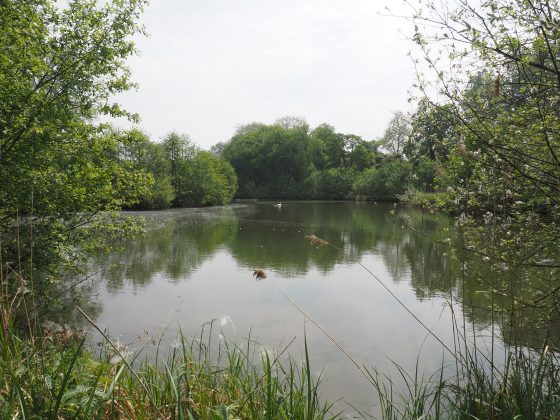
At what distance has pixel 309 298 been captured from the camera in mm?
10938

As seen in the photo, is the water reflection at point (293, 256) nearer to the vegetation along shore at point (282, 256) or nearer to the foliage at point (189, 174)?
the vegetation along shore at point (282, 256)

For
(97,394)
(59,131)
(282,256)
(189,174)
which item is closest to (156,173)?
(189,174)

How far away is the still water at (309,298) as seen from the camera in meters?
7.05

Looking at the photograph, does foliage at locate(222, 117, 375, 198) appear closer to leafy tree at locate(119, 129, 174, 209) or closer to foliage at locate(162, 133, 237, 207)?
foliage at locate(162, 133, 237, 207)

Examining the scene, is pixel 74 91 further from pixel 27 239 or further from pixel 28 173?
pixel 27 239

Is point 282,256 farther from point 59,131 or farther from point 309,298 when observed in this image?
point 59,131

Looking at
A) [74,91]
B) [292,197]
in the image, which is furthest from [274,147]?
[74,91]

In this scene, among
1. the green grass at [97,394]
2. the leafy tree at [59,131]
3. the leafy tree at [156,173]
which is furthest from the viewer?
the leafy tree at [156,173]

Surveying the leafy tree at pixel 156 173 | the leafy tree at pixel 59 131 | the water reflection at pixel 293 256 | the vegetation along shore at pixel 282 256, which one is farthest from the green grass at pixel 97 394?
the leafy tree at pixel 156 173

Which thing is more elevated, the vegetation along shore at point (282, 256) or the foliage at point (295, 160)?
the foliage at point (295, 160)

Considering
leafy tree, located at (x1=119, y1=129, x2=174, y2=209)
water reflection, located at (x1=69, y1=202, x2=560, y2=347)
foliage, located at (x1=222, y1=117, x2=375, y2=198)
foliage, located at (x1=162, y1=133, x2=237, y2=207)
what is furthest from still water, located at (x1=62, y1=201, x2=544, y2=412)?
foliage, located at (x1=222, y1=117, x2=375, y2=198)

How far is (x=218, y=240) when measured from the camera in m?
21.0

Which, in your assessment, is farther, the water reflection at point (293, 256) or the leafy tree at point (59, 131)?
the water reflection at point (293, 256)

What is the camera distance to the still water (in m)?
7.05
